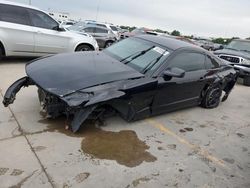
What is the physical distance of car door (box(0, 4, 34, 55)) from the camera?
734 cm

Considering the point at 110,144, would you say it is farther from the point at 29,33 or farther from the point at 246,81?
the point at 246,81

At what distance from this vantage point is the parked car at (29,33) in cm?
738

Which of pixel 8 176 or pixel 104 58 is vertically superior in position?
pixel 104 58

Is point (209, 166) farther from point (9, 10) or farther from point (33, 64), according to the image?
point (9, 10)

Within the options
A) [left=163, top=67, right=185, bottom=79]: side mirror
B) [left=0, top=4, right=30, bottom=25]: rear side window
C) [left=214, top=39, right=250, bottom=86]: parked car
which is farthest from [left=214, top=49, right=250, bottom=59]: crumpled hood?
[left=0, top=4, right=30, bottom=25]: rear side window

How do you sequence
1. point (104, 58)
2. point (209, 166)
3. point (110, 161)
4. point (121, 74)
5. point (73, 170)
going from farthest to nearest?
point (104, 58) < point (121, 74) < point (209, 166) < point (110, 161) < point (73, 170)

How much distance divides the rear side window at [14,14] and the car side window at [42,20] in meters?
0.17

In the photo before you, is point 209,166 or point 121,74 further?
point 121,74

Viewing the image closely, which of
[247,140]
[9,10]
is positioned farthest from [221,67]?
[9,10]

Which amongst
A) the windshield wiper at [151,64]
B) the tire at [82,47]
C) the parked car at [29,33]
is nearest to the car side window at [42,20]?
the parked car at [29,33]

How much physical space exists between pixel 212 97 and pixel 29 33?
207 inches

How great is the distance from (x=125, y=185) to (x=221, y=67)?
13.8 ft

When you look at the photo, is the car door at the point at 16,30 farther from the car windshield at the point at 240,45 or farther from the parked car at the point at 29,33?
the car windshield at the point at 240,45

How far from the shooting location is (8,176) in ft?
9.73
